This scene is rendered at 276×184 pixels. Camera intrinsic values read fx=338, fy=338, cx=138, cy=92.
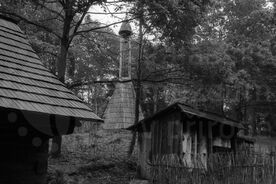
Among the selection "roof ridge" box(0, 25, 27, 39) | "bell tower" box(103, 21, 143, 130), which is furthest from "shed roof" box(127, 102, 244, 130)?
"bell tower" box(103, 21, 143, 130)

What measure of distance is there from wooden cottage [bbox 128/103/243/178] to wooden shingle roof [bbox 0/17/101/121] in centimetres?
537

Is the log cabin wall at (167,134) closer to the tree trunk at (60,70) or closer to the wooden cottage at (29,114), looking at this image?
the tree trunk at (60,70)

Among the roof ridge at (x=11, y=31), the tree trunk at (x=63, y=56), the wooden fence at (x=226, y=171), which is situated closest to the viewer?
the roof ridge at (x=11, y=31)

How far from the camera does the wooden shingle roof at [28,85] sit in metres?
5.51

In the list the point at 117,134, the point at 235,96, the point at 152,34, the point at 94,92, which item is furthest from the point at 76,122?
the point at 94,92

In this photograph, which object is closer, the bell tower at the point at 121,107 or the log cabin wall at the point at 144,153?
the log cabin wall at the point at 144,153

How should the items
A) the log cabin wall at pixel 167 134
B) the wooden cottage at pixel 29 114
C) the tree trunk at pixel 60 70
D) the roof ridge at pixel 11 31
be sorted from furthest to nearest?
the tree trunk at pixel 60 70 < the log cabin wall at pixel 167 134 < the roof ridge at pixel 11 31 < the wooden cottage at pixel 29 114

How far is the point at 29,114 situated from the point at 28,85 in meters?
A: 0.58

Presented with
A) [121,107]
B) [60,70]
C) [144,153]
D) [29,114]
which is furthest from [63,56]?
[121,107]

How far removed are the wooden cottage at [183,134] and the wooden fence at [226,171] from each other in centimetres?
192

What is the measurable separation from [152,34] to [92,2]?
4924 mm

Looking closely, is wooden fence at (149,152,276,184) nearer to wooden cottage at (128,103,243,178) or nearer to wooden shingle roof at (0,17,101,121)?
wooden cottage at (128,103,243,178)

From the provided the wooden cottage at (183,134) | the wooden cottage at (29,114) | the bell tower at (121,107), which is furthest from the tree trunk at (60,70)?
the bell tower at (121,107)

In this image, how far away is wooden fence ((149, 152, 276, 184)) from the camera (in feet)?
29.4
